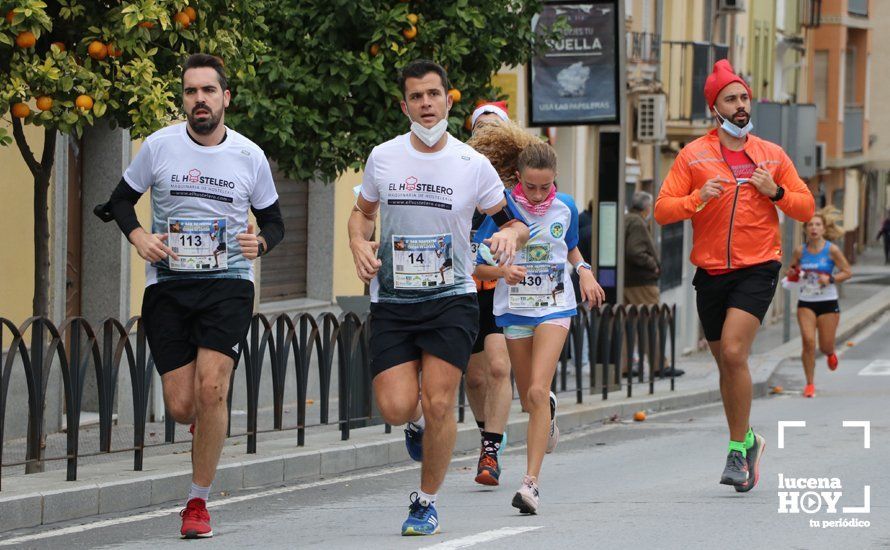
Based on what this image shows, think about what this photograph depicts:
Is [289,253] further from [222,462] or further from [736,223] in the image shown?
[736,223]

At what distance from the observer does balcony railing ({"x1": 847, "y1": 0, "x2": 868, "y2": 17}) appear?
63.2 metres

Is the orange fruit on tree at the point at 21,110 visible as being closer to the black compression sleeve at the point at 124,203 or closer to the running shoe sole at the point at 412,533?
the black compression sleeve at the point at 124,203

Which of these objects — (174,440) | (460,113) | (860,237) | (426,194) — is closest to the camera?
(426,194)

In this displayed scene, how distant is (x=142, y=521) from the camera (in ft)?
30.1

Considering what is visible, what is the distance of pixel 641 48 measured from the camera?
30.7 meters

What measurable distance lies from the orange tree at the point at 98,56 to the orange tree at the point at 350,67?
3116 millimetres

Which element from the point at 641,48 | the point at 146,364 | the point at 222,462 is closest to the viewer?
the point at 146,364

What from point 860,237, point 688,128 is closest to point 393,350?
point 688,128

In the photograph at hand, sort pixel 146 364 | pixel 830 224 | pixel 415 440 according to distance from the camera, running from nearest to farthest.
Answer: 1. pixel 415 440
2. pixel 146 364
3. pixel 830 224

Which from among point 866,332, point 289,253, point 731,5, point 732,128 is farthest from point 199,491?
point 731,5

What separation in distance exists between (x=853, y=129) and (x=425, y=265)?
189 ft

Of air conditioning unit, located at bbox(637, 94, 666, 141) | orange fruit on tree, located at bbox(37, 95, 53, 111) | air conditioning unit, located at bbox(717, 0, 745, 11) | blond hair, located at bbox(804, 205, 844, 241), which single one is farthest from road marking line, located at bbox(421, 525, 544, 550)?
air conditioning unit, located at bbox(717, 0, 745, 11)

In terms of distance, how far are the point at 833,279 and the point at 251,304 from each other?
12275mm

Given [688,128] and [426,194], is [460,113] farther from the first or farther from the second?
[688,128]
